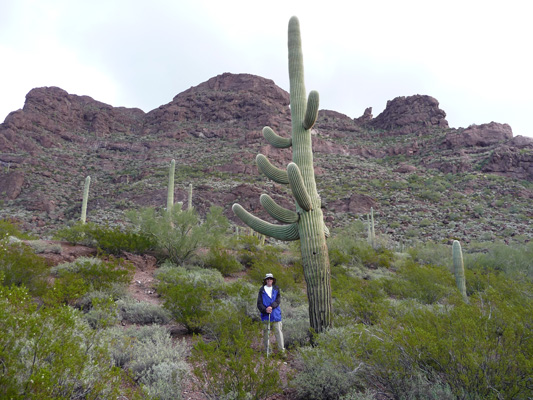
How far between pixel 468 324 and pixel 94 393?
351 cm

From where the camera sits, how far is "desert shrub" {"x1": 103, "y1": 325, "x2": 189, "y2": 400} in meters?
3.46

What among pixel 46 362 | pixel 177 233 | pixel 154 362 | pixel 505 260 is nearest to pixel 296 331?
pixel 154 362

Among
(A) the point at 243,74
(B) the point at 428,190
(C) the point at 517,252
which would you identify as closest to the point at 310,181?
(C) the point at 517,252

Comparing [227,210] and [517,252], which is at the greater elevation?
[227,210]

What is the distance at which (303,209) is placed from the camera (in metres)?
5.84

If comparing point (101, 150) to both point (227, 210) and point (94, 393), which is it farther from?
point (94, 393)

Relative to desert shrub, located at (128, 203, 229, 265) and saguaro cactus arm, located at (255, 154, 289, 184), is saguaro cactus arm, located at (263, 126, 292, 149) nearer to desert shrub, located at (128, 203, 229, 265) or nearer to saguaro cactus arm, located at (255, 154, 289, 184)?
saguaro cactus arm, located at (255, 154, 289, 184)

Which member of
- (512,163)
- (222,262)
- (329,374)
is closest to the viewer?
(329,374)

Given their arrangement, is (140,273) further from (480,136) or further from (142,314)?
(480,136)

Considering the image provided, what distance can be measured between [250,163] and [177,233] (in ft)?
112

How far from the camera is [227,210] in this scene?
34281 mm

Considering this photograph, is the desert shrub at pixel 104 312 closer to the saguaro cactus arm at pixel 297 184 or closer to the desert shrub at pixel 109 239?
the saguaro cactus arm at pixel 297 184

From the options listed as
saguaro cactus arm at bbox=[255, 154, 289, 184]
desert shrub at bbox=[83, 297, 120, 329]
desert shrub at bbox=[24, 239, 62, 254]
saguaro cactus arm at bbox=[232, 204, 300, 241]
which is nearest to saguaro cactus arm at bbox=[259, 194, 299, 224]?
saguaro cactus arm at bbox=[232, 204, 300, 241]

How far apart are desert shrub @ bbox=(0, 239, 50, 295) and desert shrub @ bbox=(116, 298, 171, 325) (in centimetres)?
160
